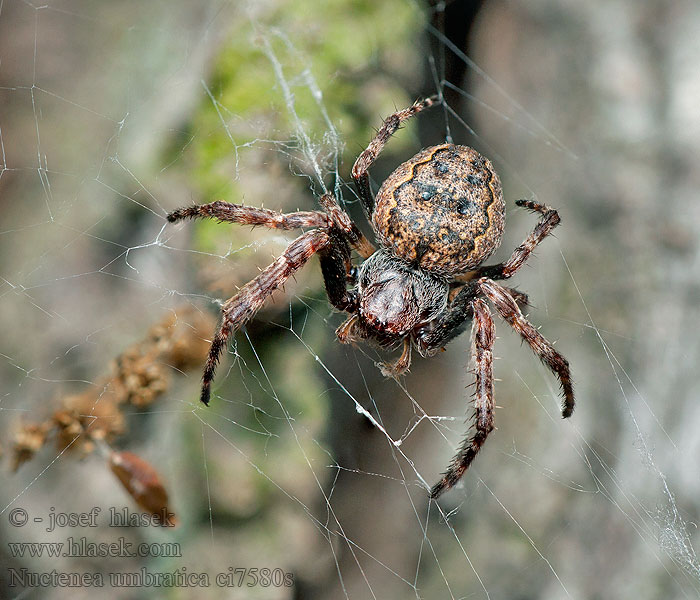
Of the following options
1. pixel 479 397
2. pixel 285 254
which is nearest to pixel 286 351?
pixel 285 254

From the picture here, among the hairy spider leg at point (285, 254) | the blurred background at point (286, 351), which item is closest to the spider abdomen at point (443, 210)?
the hairy spider leg at point (285, 254)

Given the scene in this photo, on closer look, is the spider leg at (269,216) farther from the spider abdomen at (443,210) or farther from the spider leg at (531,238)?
the spider leg at (531,238)

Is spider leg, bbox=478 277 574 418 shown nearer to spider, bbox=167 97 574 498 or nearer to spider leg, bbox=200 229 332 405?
spider, bbox=167 97 574 498

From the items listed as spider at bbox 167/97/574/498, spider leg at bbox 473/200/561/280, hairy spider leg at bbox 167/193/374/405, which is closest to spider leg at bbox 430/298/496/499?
spider at bbox 167/97/574/498

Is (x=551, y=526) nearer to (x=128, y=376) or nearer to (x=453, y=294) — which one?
(x=453, y=294)

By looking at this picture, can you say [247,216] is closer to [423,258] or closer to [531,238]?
[423,258]

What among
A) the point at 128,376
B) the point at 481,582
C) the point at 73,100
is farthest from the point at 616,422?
the point at 73,100

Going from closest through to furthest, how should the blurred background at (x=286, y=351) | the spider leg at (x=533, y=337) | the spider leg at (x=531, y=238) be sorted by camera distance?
the spider leg at (x=533, y=337) → the spider leg at (x=531, y=238) → the blurred background at (x=286, y=351)
